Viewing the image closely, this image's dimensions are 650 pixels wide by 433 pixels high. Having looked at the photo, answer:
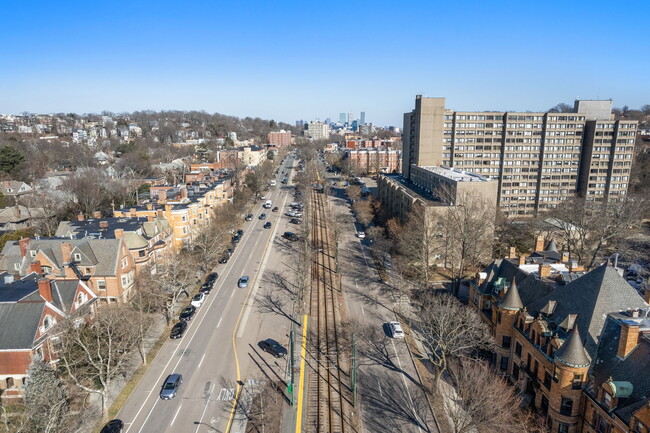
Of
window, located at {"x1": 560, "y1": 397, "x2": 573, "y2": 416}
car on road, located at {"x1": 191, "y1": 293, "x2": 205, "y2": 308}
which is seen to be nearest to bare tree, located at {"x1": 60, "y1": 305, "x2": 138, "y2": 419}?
car on road, located at {"x1": 191, "y1": 293, "x2": 205, "y2": 308}

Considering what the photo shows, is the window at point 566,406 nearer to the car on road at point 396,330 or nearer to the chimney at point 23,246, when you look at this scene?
the car on road at point 396,330

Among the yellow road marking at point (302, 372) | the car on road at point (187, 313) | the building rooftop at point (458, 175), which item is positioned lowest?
the yellow road marking at point (302, 372)

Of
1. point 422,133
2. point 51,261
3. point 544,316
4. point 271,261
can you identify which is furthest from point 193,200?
point 544,316

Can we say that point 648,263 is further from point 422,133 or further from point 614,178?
point 422,133

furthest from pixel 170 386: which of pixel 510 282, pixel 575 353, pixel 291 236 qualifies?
pixel 291 236

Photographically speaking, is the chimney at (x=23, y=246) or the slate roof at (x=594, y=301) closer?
the slate roof at (x=594, y=301)

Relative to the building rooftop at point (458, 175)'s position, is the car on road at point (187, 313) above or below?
below

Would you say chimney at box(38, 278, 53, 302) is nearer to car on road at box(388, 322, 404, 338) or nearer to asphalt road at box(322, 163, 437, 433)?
asphalt road at box(322, 163, 437, 433)

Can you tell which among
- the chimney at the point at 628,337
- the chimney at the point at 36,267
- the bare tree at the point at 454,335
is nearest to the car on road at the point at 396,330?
the bare tree at the point at 454,335
